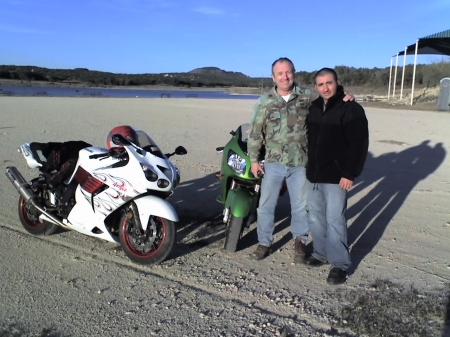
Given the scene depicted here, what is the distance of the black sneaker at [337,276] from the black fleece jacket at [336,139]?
83 centimetres

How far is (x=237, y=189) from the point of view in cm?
474

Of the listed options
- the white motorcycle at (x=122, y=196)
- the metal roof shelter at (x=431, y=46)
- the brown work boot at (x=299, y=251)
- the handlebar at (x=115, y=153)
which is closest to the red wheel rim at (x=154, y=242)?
the white motorcycle at (x=122, y=196)

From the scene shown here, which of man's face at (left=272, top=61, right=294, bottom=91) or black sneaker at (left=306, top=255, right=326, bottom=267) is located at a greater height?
man's face at (left=272, top=61, right=294, bottom=91)

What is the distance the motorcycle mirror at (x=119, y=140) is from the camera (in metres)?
4.10

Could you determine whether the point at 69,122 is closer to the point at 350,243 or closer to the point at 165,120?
the point at 165,120

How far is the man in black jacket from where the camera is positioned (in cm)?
377

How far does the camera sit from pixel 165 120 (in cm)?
1834

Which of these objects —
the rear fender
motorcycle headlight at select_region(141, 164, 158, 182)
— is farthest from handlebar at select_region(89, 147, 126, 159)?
the rear fender

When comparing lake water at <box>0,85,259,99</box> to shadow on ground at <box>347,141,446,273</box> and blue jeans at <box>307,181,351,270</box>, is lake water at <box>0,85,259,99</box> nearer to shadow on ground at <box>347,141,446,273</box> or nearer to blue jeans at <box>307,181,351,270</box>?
shadow on ground at <box>347,141,446,273</box>

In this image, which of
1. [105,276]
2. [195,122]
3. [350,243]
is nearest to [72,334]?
[105,276]

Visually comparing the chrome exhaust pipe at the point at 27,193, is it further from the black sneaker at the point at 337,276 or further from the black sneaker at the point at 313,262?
the black sneaker at the point at 337,276

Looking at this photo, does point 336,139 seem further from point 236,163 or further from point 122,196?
point 122,196

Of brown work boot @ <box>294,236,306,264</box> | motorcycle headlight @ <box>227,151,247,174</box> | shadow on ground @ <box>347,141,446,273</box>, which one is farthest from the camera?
shadow on ground @ <box>347,141,446,273</box>

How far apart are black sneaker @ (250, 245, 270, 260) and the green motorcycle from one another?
0.73 feet
